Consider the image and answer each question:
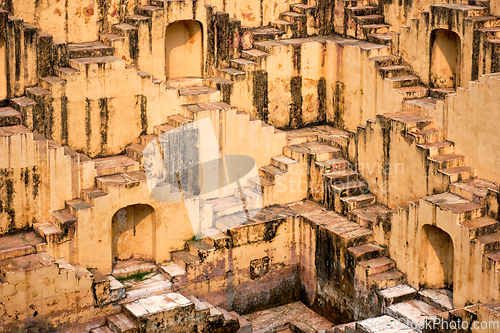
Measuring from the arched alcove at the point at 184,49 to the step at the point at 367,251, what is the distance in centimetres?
702

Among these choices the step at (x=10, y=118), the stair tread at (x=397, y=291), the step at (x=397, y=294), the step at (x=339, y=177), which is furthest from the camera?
the step at (x=339, y=177)

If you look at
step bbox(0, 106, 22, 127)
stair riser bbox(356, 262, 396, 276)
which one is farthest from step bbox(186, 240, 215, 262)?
step bbox(0, 106, 22, 127)

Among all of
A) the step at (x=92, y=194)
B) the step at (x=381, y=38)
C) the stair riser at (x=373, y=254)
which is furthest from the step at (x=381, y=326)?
the step at (x=381, y=38)

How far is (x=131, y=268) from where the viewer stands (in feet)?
74.7

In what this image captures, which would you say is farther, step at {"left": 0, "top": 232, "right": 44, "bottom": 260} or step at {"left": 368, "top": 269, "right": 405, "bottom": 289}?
step at {"left": 368, "top": 269, "right": 405, "bottom": 289}

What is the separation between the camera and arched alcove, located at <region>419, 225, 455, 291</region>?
21766mm


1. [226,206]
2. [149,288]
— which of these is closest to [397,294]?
[226,206]

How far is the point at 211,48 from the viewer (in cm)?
2577

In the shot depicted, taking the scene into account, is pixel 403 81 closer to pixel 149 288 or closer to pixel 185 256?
pixel 185 256

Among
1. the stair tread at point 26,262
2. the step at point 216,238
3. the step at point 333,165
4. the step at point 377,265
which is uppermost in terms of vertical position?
the step at point 333,165

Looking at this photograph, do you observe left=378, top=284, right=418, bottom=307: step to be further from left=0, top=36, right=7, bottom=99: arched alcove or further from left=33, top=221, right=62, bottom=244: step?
left=0, top=36, right=7, bottom=99: arched alcove

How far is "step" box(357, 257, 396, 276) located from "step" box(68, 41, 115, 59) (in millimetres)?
8513

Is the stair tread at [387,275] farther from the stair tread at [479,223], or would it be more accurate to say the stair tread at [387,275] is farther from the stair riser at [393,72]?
the stair riser at [393,72]

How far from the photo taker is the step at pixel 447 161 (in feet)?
71.9
